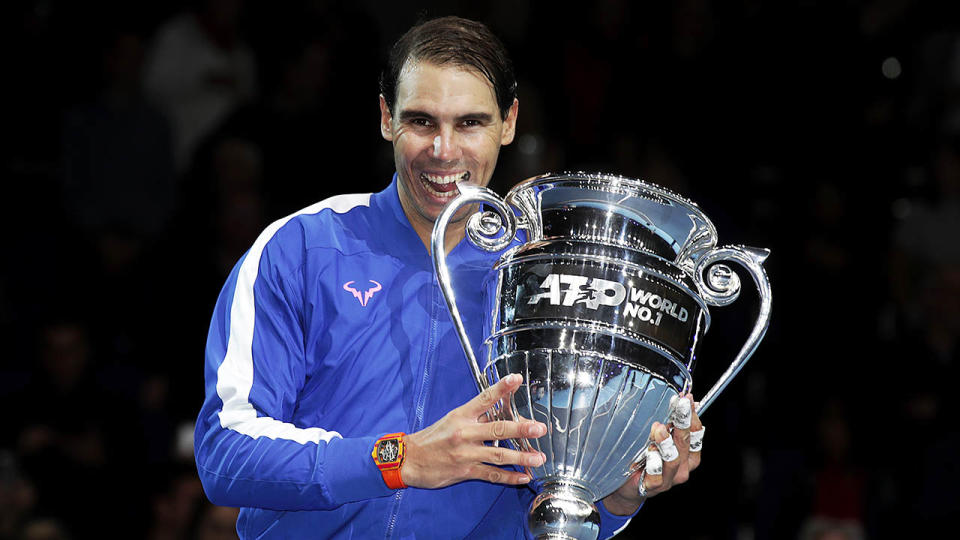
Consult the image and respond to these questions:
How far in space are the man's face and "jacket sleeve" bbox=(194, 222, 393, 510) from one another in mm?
267

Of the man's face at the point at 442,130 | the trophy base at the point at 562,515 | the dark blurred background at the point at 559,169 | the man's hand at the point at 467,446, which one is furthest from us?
the dark blurred background at the point at 559,169

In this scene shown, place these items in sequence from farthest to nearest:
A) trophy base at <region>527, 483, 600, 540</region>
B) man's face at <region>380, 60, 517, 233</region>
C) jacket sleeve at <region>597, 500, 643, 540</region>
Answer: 1. jacket sleeve at <region>597, 500, 643, 540</region>
2. man's face at <region>380, 60, 517, 233</region>
3. trophy base at <region>527, 483, 600, 540</region>

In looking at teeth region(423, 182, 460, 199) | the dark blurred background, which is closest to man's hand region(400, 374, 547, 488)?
teeth region(423, 182, 460, 199)

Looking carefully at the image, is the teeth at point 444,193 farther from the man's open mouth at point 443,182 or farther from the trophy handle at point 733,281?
the trophy handle at point 733,281

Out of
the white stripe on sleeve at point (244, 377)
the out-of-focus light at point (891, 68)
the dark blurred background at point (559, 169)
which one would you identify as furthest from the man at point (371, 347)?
the out-of-focus light at point (891, 68)

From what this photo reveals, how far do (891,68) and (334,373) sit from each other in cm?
551

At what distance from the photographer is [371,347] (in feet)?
7.59

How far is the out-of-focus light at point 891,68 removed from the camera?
6.93 meters

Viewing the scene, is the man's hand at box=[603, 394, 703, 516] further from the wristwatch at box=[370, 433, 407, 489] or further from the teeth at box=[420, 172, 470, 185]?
the teeth at box=[420, 172, 470, 185]

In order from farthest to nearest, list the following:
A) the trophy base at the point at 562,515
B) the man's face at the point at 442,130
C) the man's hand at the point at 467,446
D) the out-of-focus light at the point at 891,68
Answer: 1. the out-of-focus light at the point at 891,68
2. the man's face at the point at 442,130
3. the trophy base at the point at 562,515
4. the man's hand at the point at 467,446

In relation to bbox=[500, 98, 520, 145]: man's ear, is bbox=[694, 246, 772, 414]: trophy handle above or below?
below

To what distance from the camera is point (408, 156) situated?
2.36m

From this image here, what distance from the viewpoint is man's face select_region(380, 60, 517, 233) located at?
2.30 meters

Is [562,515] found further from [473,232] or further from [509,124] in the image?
[509,124]
